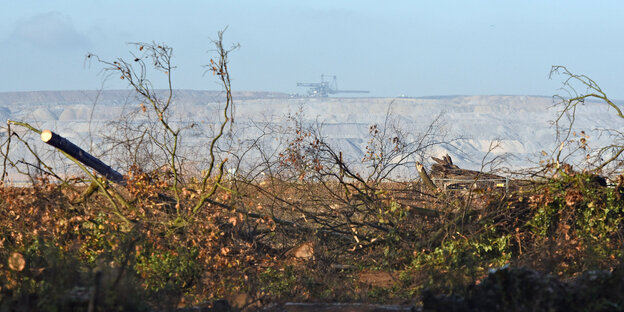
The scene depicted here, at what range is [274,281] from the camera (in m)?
7.72

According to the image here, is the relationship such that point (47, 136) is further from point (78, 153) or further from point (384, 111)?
point (384, 111)

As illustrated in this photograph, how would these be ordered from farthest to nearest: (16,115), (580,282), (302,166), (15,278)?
(16,115), (302,166), (15,278), (580,282)

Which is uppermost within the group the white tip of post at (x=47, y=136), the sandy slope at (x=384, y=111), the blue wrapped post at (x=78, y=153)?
the white tip of post at (x=47, y=136)

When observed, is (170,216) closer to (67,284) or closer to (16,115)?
(67,284)

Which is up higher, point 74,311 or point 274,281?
point 74,311

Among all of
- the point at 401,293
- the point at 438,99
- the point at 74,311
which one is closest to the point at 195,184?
the point at 401,293

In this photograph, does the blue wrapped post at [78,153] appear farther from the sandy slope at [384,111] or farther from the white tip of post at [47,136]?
the sandy slope at [384,111]

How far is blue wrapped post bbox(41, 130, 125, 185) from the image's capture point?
8141 mm

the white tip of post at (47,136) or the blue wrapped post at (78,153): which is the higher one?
the white tip of post at (47,136)

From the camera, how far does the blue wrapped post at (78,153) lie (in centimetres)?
814

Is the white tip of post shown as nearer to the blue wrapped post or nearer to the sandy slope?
the blue wrapped post

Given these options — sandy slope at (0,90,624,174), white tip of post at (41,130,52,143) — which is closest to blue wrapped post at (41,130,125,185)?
white tip of post at (41,130,52,143)

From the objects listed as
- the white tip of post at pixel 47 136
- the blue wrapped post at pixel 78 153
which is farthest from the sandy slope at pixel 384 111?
the white tip of post at pixel 47 136

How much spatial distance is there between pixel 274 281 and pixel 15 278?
2.81 m
